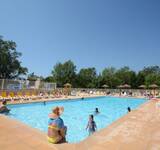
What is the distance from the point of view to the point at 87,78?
4922 centimetres

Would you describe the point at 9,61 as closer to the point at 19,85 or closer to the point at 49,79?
the point at 49,79

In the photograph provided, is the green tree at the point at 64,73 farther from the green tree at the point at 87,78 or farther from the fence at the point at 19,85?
the fence at the point at 19,85

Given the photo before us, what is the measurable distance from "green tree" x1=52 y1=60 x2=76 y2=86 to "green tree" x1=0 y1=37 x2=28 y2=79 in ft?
24.9

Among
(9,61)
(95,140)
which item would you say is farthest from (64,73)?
(95,140)

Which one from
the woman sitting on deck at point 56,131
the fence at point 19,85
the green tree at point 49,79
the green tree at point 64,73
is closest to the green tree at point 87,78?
the green tree at point 64,73

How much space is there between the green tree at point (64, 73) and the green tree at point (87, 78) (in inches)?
64.8

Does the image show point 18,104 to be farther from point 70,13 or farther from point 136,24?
point 136,24

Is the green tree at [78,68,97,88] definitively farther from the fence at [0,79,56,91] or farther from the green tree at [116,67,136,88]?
the fence at [0,79,56,91]

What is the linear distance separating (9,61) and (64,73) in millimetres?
12722

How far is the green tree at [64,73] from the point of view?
159 ft

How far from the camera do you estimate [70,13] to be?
21.4 meters

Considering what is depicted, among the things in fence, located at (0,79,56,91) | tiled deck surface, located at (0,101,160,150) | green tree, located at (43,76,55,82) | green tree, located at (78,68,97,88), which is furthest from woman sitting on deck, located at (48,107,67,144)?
green tree, located at (43,76,55,82)

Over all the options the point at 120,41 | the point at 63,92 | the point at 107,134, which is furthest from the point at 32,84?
the point at 107,134

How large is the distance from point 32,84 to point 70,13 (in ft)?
30.8
